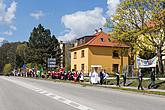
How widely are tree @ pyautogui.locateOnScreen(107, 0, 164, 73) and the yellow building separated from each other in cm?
2683

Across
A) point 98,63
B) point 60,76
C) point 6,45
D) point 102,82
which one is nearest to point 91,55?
point 98,63

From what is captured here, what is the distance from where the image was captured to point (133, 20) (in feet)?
168

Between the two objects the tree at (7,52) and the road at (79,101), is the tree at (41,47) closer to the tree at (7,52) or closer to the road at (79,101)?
the tree at (7,52)

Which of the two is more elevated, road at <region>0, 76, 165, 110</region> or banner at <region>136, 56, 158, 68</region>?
banner at <region>136, 56, 158, 68</region>

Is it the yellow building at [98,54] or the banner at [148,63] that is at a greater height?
the yellow building at [98,54]

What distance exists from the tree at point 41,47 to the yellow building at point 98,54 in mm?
22714

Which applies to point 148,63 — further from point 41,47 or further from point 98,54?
point 41,47

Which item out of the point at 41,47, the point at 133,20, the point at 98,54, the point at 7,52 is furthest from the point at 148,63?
the point at 7,52

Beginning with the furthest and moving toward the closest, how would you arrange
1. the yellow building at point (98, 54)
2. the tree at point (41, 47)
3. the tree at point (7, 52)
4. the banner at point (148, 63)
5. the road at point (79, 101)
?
the tree at point (7, 52), the tree at point (41, 47), the yellow building at point (98, 54), the banner at point (148, 63), the road at point (79, 101)

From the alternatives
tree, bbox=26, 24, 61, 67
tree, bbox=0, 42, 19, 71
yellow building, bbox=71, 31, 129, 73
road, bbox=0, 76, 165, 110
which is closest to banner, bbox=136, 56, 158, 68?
road, bbox=0, 76, 165, 110

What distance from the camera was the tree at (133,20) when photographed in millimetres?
49750

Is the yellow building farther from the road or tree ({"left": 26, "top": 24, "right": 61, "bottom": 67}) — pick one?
the road

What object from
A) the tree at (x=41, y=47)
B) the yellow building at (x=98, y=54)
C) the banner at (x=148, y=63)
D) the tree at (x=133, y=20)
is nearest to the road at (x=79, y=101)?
the banner at (x=148, y=63)

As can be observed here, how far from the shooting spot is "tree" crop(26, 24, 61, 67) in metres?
106
